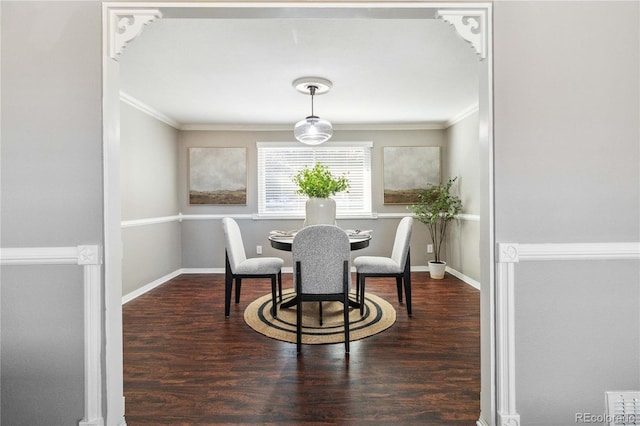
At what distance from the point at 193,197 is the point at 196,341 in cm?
291

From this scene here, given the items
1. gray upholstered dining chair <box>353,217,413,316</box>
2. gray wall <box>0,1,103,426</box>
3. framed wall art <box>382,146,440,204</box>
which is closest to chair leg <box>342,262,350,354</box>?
gray upholstered dining chair <box>353,217,413,316</box>

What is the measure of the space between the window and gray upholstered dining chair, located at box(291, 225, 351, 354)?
8.88 feet

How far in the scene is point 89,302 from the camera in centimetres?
149

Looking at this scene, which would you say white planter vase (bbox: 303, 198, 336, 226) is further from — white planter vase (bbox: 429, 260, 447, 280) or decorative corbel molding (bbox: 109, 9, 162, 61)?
white planter vase (bbox: 429, 260, 447, 280)

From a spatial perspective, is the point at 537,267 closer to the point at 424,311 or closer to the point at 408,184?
the point at 424,311

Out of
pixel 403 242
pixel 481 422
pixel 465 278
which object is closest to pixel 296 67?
pixel 403 242

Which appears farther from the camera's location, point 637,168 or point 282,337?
point 282,337

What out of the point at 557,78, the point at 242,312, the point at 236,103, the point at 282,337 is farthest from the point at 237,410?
the point at 236,103

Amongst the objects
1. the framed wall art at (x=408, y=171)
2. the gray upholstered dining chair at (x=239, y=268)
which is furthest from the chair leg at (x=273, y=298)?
the framed wall art at (x=408, y=171)

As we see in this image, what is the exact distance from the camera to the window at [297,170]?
515 centimetres

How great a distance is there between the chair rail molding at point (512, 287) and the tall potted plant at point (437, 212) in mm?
3133

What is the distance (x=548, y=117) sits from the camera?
1495mm

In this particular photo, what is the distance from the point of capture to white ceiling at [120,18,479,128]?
2.23 meters

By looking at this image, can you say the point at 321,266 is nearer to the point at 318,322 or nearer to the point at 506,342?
the point at 318,322
